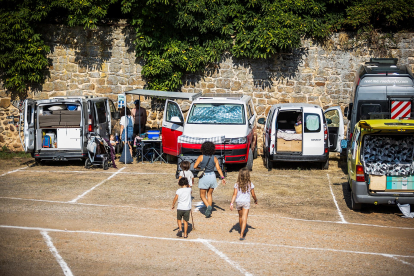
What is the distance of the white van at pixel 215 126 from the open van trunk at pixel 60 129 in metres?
2.72

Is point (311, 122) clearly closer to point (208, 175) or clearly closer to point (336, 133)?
point (336, 133)

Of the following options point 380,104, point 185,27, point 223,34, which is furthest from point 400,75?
point 185,27

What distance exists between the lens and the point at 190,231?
9.25m

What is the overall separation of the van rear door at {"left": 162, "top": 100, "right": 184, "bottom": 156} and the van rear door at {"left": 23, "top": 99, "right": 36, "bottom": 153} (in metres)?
4.01

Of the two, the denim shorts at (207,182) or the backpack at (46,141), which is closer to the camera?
the denim shorts at (207,182)

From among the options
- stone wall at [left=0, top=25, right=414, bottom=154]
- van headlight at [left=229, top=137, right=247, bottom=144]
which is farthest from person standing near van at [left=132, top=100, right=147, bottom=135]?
van headlight at [left=229, top=137, right=247, bottom=144]

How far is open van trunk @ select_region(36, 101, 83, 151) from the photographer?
15594 millimetres

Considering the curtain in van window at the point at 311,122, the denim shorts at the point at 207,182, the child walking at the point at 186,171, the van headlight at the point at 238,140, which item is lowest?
the denim shorts at the point at 207,182

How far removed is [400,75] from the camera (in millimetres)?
14812

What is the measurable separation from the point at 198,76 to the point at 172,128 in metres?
4.29

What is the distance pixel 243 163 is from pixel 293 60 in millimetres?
5101

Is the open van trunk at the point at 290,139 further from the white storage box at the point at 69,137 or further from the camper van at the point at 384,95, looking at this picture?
the white storage box at the point at 69,137

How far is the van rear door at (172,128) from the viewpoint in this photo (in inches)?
610

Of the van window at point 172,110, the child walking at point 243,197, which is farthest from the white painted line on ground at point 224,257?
the van window at point 172,110
